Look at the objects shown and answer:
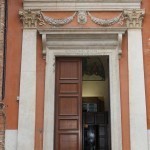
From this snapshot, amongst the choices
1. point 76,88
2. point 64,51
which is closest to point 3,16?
point 64,51

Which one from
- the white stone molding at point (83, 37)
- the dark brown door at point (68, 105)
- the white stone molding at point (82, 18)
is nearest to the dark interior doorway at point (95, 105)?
the dark brown door at point (68, 105)

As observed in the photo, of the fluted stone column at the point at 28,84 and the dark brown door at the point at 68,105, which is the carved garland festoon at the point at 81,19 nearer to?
the fluted stone column at the point at 28,84

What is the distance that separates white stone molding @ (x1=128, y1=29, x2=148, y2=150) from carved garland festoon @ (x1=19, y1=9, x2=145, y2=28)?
30 centimetres

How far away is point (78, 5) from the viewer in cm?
948

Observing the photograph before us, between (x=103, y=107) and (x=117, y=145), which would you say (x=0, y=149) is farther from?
(x=103, y=107)

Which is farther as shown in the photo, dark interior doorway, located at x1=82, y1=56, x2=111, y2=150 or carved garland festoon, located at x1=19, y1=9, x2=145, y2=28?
dark interior doorway, located at x1=82, y1=56, x2=111, y2=150

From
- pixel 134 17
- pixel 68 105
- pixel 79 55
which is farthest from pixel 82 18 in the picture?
pixel 68 105

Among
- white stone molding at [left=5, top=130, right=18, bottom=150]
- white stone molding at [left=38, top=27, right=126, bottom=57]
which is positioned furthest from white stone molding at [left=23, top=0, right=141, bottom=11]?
white stone molding at [left=5, top=130, right=18, bottom=150]

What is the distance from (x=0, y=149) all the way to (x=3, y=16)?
353cm

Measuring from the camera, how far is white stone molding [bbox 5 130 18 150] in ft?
28.8

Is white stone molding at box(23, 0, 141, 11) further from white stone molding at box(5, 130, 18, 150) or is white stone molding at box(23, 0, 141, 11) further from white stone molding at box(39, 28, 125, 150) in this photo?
white stone molding at box(5, 130, 18, 150)

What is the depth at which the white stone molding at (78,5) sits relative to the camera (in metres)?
9.45

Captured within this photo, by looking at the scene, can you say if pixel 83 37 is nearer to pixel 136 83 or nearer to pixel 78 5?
pixel 78 5

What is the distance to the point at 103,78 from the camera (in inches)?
570
